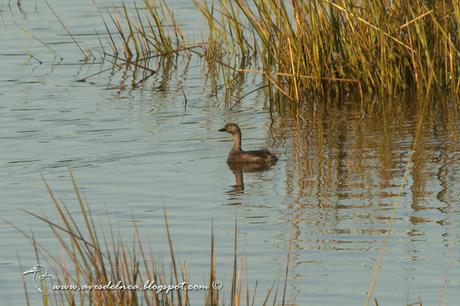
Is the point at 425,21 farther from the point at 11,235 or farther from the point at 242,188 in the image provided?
the point at 11,235

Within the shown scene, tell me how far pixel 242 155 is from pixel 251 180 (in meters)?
0.66

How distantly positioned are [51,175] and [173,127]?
2.87 meters

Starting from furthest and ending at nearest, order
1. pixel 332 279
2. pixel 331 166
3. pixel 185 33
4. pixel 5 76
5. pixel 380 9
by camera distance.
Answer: pixel 185 33
pixel 5 76
pixel 380 9
pixel 331 166
pixel 332 279

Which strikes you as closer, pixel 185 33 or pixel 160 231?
pixel 160 231

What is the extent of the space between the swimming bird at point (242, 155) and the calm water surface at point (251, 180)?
0.47 feet

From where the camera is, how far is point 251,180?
13297 millimetres

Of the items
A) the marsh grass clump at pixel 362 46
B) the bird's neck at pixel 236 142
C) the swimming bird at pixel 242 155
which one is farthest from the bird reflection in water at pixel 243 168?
the marsh grass clump at pixel 362 46

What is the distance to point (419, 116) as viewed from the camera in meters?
15.7

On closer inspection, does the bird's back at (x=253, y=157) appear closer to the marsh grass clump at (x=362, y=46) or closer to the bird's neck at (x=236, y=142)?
the bird's neck at (x=236, y=142)

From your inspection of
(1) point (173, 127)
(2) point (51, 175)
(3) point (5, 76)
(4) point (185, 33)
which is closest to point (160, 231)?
(2) point (51, 175)

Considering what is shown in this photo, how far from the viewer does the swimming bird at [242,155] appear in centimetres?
1348

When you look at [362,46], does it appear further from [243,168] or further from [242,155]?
[243,168]

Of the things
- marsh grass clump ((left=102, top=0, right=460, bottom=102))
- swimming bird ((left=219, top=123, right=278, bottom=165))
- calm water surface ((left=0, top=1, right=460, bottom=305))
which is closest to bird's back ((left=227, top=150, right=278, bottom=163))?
swimming bird ((left=219, top=123, right=278, bottom=165))

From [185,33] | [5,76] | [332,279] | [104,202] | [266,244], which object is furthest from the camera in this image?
[185,33]
